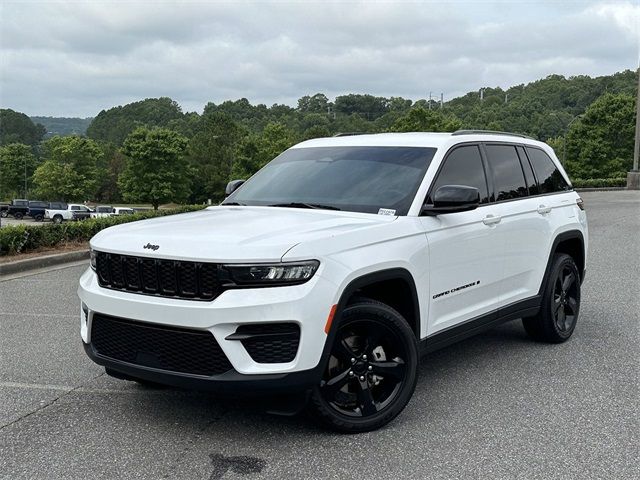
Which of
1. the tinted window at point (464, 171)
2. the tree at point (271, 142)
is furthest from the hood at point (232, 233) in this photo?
the tree at point (271, 142)

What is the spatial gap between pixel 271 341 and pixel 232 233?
2.18 feet

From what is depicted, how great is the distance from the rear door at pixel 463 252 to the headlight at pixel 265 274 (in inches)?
47.8

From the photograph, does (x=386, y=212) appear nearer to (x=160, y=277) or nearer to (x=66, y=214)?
(x=160, y=277)

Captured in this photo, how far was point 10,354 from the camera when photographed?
18.9 feet

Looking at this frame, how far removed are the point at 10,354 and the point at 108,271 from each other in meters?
2.40

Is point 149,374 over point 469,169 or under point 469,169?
under

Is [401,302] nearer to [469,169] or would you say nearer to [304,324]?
[304,324]

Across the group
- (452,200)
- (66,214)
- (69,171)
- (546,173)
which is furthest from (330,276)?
(69,171)

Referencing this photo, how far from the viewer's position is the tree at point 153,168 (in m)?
73.4

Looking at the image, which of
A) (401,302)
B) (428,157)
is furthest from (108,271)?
(428,157)

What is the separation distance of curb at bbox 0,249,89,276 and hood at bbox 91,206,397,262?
6526 mm

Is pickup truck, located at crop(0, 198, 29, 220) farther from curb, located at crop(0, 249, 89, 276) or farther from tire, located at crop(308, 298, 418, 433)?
tire, located at crop(308, 298, 418, 433)

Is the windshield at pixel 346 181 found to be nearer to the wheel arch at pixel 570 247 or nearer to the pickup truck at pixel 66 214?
the wheel arch at pixel 570 247

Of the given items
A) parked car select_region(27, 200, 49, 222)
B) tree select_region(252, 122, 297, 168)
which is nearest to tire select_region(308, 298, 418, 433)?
tree select_region(252, 122, 297, 168)
